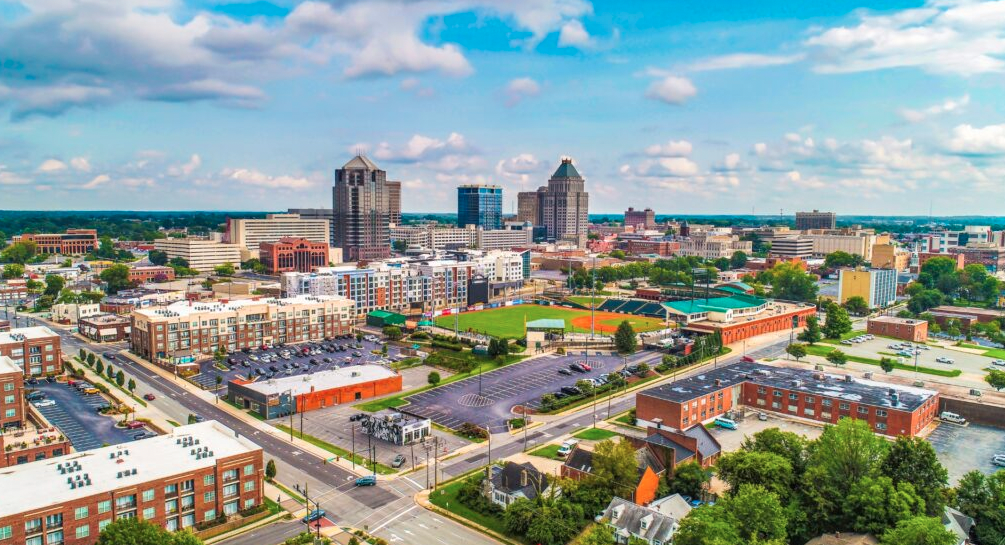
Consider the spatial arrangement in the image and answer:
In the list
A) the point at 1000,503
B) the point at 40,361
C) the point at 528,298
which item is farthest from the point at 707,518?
the point at 528,298

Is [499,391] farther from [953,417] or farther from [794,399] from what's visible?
[953,417]

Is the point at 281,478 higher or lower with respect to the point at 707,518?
lower

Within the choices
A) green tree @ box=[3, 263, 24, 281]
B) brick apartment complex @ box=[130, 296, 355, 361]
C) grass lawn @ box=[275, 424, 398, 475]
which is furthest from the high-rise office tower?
grass lawn @ box=[275, 424, 398, 475]

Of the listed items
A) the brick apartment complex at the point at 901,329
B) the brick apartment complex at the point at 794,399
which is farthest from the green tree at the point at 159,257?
the brick apartment complex at the point at 901,329

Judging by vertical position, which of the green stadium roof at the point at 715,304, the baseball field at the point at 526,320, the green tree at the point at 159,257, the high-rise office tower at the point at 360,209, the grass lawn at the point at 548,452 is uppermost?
the high-rise office tower at the point at 360,209

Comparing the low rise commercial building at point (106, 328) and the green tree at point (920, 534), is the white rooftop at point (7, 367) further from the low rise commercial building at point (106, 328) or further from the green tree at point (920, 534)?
the green tree at point (920, 534)

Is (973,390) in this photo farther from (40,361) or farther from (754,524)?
(40,361)

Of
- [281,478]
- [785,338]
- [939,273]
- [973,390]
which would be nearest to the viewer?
[281,478]
